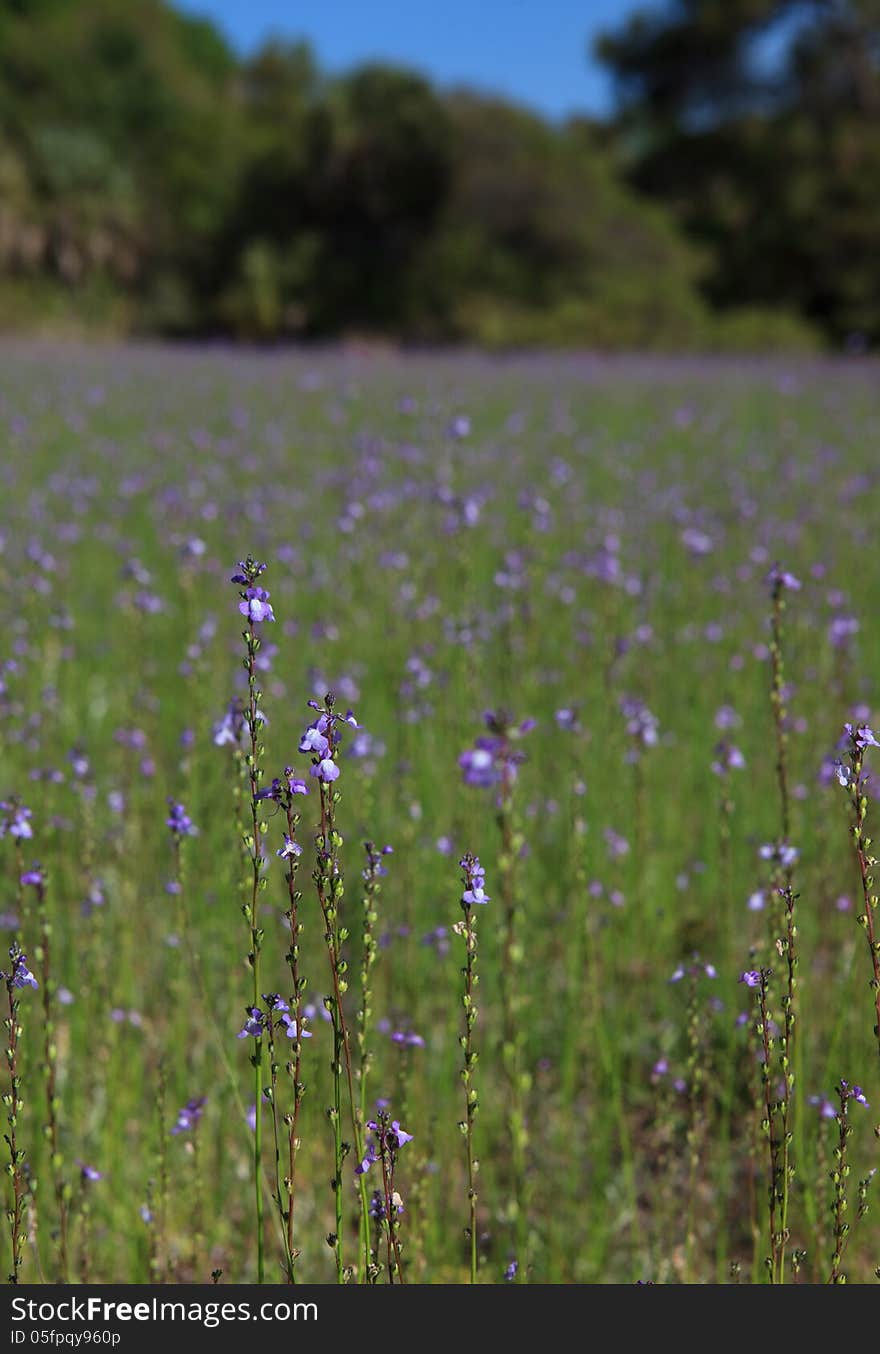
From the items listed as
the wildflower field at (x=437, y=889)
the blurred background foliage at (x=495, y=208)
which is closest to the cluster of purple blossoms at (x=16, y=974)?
the wildflower field at (x=437, y=889)

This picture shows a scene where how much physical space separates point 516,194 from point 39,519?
2315 centimetres

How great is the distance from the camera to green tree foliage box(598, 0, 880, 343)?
96.8 feet

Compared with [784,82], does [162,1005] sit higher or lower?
lower

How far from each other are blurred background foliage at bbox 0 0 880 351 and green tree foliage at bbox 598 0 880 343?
65 millimetres

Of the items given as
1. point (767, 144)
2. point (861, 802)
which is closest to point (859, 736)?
point (861, 802)

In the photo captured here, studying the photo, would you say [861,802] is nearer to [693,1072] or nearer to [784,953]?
[784,953]

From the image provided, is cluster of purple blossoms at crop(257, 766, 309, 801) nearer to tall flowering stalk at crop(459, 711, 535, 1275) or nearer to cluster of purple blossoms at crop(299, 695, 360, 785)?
cluster of purple blossoms at crop(299, 695, 360, 785)

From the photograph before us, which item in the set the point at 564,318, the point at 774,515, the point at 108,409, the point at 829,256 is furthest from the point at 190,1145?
the point at 829,256

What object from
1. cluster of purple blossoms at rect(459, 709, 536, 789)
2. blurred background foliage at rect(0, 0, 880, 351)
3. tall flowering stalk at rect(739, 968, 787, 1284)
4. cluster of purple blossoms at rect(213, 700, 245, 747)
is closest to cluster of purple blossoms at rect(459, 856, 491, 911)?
cluster of purple blossoms at rect(459, 709, 536, 789)

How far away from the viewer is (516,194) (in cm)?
2711

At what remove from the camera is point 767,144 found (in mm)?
31141

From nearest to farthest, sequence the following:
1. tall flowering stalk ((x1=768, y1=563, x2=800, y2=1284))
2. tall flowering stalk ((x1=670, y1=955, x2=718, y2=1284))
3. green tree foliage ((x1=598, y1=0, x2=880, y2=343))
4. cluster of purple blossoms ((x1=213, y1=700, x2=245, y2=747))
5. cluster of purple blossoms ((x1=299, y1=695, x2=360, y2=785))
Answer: cluster of purple blossoms ((x1=299, y1=695, x2=360, y2=785)) → tall flowering stalk ((x1=768, y1=563, x2=800, y2=1284)) → tall flowering stalk ((x1=670, y1=955, x2=718, y2=1284)) → cluster of purple blossoms ((x1=213, y1=700, x2=245, y2=747)) → green tree foliage ((x1=598, y1=0, x2=880, y2=343))

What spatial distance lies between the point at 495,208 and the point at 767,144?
8640 millimetres
